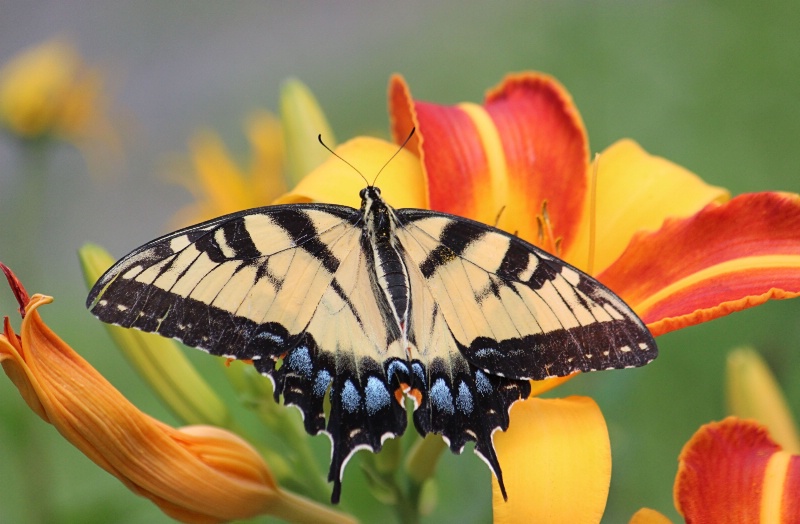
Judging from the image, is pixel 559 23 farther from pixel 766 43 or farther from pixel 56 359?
pixel 56 359

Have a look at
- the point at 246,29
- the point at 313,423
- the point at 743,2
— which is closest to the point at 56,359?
the point at 313,423

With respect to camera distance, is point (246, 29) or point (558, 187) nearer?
point (558, 187)

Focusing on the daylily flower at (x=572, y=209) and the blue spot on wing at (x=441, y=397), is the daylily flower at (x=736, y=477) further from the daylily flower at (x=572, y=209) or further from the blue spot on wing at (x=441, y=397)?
the blue spot on wing at (x=441, y=397)

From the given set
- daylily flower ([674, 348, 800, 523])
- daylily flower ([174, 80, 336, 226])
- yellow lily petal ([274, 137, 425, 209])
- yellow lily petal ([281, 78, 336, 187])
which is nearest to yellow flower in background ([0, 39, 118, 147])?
daylily flower ([174, 80, 336, 226])

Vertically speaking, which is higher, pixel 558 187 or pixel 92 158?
pixel 92 158

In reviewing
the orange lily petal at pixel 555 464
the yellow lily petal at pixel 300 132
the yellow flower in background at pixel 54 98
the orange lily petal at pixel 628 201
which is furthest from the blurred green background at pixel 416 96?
the yellow lily petal at pixel 300 132

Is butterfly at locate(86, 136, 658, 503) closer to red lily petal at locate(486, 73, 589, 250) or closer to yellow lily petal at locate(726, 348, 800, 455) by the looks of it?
red lily petal at locate(486, 73, 589, 250)

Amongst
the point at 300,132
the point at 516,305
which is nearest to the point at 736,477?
the point at 516,305
